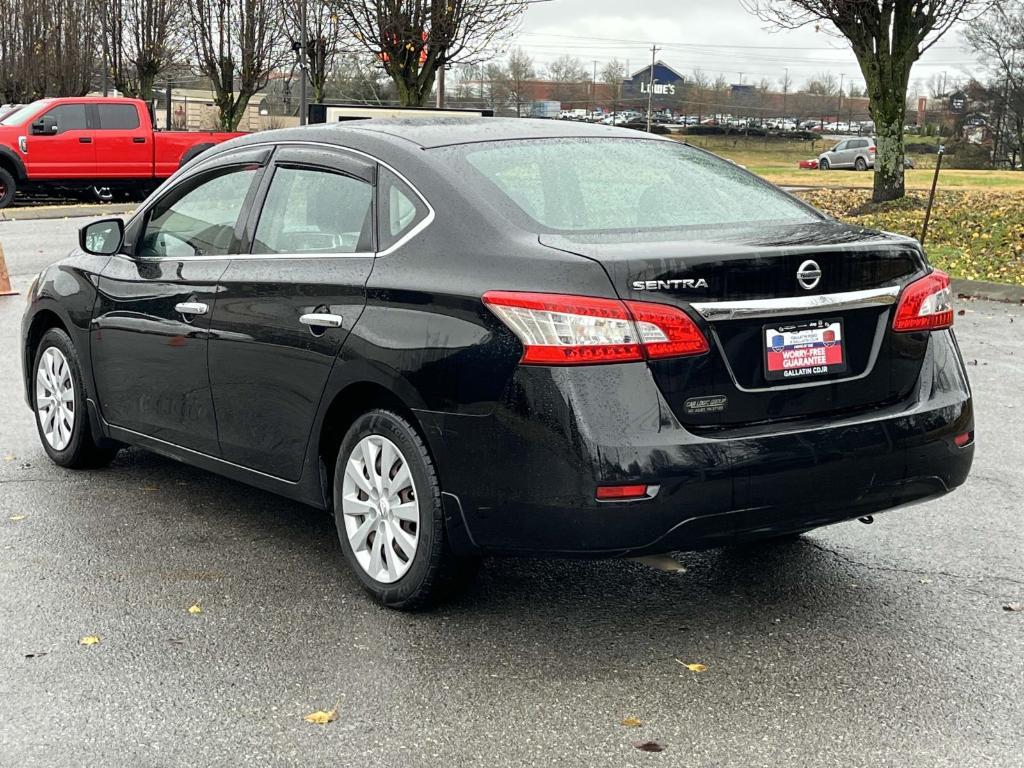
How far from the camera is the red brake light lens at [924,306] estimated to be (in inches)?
175

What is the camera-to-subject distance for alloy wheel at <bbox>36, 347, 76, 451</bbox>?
6.50 metres

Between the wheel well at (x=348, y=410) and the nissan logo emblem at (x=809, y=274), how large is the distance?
1285 millimetres

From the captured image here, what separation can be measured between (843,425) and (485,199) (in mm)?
1348

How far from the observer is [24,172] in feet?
83.0

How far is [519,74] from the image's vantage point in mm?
79562

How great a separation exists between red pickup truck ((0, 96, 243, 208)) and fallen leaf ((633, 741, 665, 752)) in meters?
23.4

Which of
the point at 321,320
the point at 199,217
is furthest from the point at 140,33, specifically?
the point at 321,320

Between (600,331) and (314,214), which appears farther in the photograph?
(314,214)

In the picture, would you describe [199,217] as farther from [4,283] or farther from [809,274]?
[4,283]

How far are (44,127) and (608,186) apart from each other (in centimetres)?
2294

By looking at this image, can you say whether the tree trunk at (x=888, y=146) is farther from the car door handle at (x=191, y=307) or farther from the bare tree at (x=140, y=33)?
the bare tree at (x=140, y=33)

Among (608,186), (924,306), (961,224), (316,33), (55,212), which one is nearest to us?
(924,306)

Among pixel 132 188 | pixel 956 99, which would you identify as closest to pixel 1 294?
pixel 132 188

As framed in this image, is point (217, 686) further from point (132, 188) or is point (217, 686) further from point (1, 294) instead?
point (132, 188)
